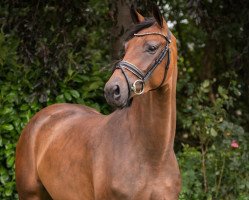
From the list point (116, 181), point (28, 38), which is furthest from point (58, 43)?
point (116, 181)

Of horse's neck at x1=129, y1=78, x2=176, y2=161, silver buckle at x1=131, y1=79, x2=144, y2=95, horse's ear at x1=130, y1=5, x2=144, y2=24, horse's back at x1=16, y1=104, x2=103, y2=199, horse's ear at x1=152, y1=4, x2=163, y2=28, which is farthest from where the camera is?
horse's back at x1=16, y1=104, x2=103, y2=199

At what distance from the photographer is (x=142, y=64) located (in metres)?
3.45

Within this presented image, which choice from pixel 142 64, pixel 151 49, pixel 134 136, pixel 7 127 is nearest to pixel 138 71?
pixel 142 64

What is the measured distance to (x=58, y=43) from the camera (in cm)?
607

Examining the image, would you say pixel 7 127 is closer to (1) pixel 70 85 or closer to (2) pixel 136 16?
(1) pixel 70 85

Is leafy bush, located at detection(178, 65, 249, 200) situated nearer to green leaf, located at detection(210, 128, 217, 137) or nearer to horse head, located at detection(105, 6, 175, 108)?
green leaf, located at detection(210, 128, 217, 137)

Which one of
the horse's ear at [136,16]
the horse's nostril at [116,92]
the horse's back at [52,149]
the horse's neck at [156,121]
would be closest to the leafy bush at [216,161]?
the horse's back at [52,149]

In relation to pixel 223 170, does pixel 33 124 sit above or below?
above

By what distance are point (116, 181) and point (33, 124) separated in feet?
4.86

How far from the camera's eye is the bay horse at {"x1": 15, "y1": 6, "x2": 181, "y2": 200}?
11.4ft

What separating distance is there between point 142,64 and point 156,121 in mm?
423

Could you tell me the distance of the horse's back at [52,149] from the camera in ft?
13.8

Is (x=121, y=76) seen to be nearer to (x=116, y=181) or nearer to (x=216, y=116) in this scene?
(x=116, y=181)

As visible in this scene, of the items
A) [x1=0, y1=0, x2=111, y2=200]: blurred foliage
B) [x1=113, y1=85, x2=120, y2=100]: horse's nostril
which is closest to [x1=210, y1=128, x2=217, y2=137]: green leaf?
[x1=0, y1=0, x2=111, y2=200]: blurred foliage
